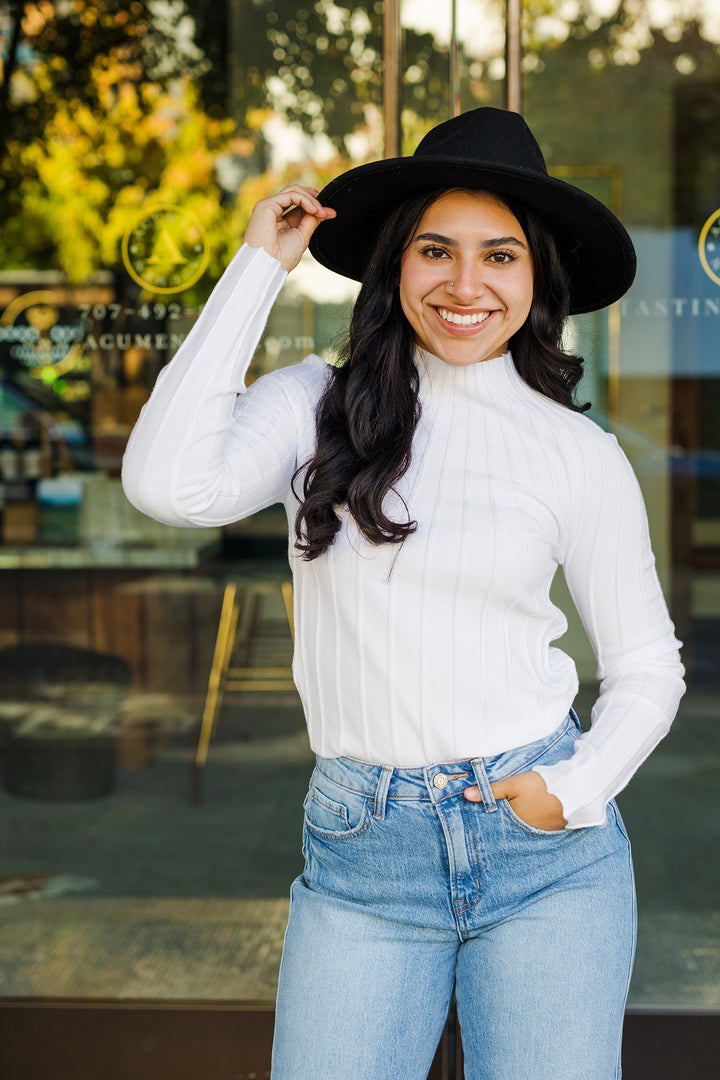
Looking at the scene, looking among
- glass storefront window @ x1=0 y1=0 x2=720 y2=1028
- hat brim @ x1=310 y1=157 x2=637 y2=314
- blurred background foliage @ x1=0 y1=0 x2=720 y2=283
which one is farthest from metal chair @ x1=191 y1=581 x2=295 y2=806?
hat brim @ x1=310 y1=157 x2=637 y2=314

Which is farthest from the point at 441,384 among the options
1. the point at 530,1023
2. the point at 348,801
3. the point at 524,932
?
the point at 530,1023

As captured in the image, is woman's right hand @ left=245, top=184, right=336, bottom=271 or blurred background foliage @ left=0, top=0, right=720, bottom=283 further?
blurred background foliage @ left=0, top=0, right=720, bottom=283

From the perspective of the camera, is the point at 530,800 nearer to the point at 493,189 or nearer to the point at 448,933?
the point at 448,933

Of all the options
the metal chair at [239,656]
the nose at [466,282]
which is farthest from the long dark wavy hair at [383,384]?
the metal chair at [239,656]

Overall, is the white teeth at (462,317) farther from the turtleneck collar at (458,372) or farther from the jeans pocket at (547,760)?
the jeans pocket at (547,760)

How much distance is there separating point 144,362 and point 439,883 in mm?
1881

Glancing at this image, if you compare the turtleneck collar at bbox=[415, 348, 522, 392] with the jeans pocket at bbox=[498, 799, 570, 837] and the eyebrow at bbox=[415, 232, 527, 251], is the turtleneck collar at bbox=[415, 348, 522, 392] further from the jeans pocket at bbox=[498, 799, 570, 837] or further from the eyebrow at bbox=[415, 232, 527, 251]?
the jeans pocket at bbox=[498, 799, 570, 837]

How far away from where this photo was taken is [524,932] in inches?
54.7

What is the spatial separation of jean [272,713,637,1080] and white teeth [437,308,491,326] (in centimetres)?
54

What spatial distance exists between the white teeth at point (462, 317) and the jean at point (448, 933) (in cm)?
54

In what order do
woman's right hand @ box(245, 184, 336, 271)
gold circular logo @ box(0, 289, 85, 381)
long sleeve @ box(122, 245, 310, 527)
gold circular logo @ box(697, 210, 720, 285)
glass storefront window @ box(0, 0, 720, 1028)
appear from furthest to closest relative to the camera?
gold circular logo @ box(0, 289, 85, 381) → glass storefront window @ box(0, 0, 720, 1028) → gold circular logo @ box(697, 210, 720, 285) → woman's right hand @ box(245, 184, 336, 271) → long sleeve @ box(122, 245, 310, 527)

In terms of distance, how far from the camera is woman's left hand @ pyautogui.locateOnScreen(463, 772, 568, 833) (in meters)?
1.38

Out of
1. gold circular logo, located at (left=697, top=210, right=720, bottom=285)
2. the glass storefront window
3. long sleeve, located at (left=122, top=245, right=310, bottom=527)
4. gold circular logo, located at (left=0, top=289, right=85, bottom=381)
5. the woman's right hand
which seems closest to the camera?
long sleeve, located at (left=122, top=245, right=310, bottom=527)

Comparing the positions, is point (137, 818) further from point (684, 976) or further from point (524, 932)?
point (524, 932)
